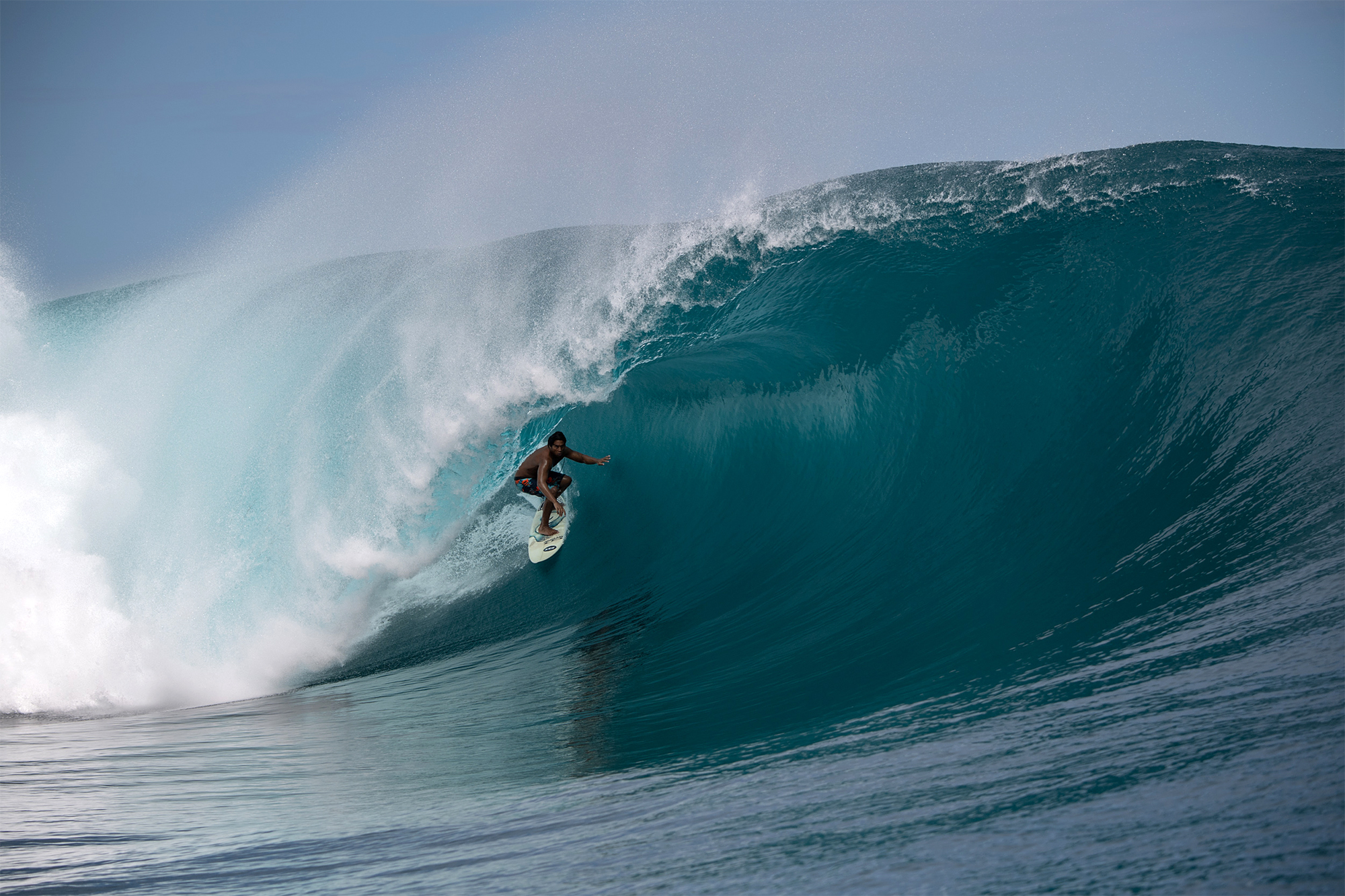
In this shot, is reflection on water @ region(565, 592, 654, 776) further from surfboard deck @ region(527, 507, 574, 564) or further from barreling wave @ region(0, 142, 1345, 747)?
surfboard deck @ region(527, 507, 574, 564)

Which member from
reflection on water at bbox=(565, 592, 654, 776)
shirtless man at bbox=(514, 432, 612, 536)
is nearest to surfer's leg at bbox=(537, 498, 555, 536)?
shirtless man at bbox=(514, 432, 612, 536)

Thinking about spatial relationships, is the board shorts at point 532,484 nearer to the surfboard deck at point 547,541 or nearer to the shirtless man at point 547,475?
the shirtless man at point 547,475

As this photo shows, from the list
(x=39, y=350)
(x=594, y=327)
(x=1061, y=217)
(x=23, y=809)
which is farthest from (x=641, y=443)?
(x=39, y=350)

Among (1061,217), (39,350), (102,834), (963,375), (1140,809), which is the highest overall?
(39,350)

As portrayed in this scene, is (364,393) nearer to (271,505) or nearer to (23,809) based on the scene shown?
(271,505)

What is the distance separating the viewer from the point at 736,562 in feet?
21.9

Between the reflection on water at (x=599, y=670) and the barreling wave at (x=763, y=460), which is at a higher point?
the barreling wave at (x=763, y=460)

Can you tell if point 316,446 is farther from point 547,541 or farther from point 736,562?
point 736,562

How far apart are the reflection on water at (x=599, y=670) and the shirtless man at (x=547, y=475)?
1.50m

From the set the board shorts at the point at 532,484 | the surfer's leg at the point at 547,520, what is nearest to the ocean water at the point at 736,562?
the surfer's leg at the point at 547,520

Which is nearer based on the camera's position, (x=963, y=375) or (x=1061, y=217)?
A: (x=963, y=375)

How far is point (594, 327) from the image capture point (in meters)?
9.73

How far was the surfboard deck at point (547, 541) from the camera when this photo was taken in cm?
778

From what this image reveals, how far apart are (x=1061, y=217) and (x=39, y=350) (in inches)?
526
